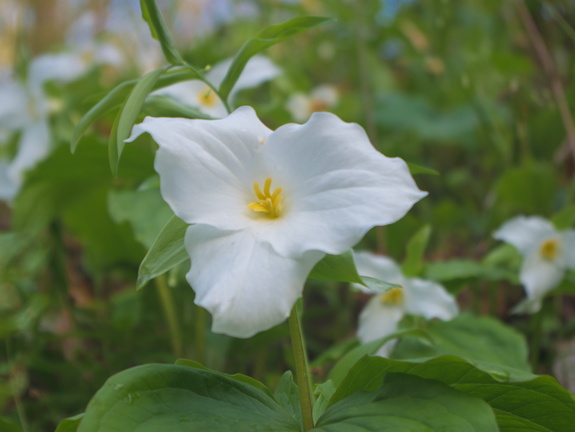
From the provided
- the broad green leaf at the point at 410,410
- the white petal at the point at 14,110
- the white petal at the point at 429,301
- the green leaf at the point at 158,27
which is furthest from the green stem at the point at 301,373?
the white petal at the point at 14,110

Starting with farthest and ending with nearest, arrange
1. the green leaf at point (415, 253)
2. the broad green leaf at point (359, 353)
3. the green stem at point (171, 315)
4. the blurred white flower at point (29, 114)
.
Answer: the blurred white flower at point (29, 114) → the green stem at point (171, 315) → the green leaf at point (415, 253) → the broad green leaf at point (359, 353)

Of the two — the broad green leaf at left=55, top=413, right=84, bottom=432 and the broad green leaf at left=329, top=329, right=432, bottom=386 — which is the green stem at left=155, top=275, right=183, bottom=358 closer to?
the broad green leaf at left=329, top=329, right=432, bottom=386

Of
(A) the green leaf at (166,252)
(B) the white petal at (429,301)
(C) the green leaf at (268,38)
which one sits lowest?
(B) the white petal at (429,301)

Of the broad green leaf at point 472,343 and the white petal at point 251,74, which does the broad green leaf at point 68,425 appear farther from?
the white petal at point 251,74

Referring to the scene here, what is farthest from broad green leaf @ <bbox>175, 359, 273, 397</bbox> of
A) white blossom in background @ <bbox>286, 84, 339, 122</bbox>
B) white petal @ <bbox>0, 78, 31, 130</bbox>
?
white blossom in background @ <bbox>286, 84, 339, 122</bbox>

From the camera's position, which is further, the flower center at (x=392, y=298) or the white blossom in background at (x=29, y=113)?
the white blossom in background at (x=29, y=113)

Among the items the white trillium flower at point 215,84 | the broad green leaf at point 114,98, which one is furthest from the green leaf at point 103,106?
the white trillium flower at point 215,84

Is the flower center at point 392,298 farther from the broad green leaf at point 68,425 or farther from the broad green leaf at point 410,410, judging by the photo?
the broad green leaf at point 68,425

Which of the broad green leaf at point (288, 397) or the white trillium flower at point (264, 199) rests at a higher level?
the white trillium flower at point (264, 199)

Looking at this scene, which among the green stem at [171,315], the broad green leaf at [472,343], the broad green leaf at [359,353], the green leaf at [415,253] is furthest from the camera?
the green stem at [171,315]
